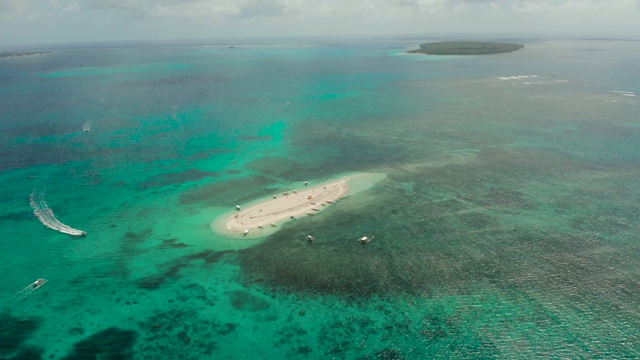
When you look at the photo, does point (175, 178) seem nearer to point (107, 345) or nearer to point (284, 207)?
point (284, 207)

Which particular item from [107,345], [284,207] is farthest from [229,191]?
[107,345]

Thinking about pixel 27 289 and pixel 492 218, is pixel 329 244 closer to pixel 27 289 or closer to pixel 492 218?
pixel 492 218

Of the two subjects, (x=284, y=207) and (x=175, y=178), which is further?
(x=175, y=178)

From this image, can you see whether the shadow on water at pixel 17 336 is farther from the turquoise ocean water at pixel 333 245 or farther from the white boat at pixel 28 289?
the white boat at pixel 28 289

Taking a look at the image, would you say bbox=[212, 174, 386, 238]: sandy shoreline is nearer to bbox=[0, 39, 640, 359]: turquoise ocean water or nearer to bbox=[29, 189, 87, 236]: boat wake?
bbox=[0, 39, 640, 359]: turquoise ocean water

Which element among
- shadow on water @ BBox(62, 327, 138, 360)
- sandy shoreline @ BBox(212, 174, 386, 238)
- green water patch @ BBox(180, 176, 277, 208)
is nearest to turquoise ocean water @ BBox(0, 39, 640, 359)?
shadow on water @ BBox(62, 327, 138, 360)

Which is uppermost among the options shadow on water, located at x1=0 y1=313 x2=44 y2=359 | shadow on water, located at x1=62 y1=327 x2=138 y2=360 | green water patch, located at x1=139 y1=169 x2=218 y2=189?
green water patch, located at x1=139 y1=169 x2=218 y2=189
